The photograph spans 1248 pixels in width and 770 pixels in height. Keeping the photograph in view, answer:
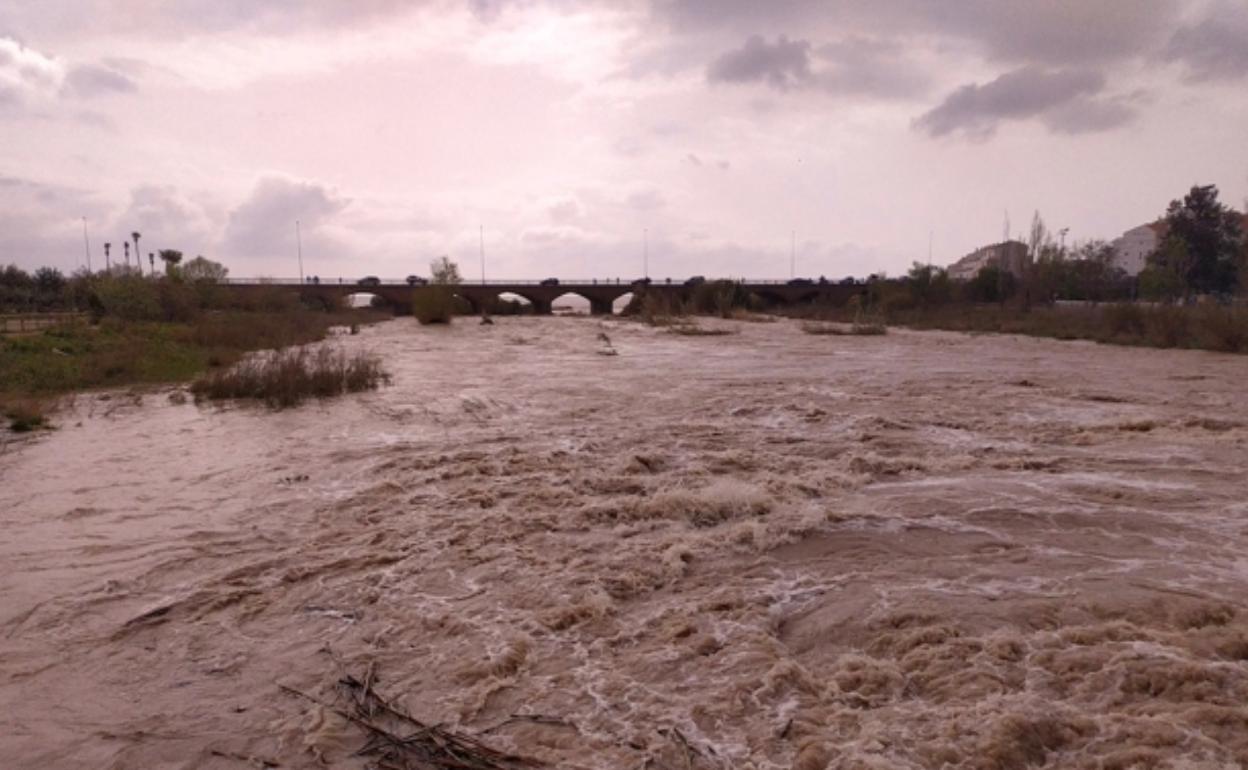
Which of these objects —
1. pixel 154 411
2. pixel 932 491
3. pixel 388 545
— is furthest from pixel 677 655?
pixel 154 411

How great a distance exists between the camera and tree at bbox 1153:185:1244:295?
74562 mm

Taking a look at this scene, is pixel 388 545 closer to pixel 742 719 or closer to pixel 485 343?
pixel 742 719

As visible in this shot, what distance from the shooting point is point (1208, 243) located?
75.3m

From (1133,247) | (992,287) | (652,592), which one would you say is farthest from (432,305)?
(1133,247)

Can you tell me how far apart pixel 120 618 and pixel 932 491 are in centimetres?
914

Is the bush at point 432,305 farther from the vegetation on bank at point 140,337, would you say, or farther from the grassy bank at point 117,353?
the grassy bank at point 117,353

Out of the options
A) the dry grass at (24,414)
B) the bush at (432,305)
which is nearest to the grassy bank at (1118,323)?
the bush at (432,305)

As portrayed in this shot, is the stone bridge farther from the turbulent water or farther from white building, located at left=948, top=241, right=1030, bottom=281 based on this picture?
the turbulent water

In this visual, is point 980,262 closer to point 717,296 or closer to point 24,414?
point 717,296

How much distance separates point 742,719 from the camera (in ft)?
16.9

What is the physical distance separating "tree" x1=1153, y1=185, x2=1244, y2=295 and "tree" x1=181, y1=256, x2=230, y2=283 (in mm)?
80745

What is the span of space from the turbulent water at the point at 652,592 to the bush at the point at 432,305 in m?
55.6

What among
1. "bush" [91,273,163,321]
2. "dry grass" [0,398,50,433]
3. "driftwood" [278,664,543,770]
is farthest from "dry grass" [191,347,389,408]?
"bush" [91,273,163,321]

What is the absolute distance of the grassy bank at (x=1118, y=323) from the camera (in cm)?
3148
